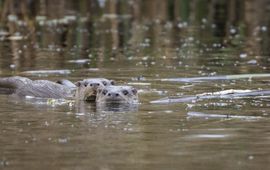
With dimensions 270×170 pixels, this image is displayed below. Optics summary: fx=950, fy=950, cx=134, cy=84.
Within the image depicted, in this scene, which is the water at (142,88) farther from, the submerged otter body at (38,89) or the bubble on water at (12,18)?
the submerged otter body at (38,89)

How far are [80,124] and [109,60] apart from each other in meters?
6.28

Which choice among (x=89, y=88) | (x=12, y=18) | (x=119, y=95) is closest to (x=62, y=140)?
(x=119, y=95)

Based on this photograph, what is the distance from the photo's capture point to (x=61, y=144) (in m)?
7.04

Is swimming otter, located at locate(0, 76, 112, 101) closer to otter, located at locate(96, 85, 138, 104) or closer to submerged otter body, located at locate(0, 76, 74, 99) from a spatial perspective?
submerged otter body, located at locate(0, 76, 74, 99)

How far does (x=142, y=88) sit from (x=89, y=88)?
0.87 meters

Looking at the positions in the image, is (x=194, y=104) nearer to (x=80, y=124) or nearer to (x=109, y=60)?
(x=80, y=124)

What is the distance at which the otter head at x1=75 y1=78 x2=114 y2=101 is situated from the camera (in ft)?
34.3

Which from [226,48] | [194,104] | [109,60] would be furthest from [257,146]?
[226,48]

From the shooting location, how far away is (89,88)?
34.2 ft

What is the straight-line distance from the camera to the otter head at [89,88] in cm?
1046

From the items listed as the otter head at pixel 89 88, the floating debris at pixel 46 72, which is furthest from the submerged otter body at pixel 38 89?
the floating debris at pixel 46 72

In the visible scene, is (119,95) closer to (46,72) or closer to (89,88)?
(89,88)

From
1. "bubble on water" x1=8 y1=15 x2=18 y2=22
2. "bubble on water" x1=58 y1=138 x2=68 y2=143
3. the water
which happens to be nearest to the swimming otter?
the water

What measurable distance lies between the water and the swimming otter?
0.38 meters
